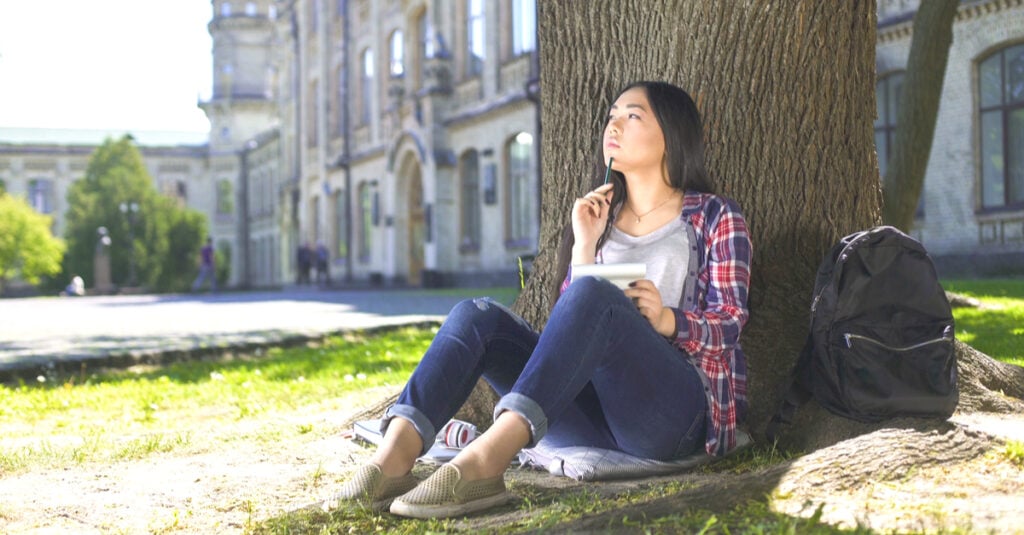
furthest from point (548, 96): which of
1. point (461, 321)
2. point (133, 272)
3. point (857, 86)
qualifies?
point (133, 272)

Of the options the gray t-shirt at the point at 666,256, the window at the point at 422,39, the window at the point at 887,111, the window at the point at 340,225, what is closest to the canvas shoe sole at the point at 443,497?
the gray t-shirt at the point at 666,256

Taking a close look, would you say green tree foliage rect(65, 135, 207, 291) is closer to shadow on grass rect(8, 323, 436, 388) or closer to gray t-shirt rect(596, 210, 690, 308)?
shadow on grass rect(8, 323, 436, 388)

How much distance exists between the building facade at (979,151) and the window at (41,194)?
70342 millimetres

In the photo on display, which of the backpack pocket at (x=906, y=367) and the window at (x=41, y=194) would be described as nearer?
the backpack pocket at (x=906, y=367)

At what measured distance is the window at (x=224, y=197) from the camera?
241 ft

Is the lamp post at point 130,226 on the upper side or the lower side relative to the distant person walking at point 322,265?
upper

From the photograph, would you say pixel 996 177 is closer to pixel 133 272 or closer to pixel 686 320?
pixel 686 320

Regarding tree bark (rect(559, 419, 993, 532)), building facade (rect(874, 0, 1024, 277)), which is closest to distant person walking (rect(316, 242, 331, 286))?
building facade (rect(874, 0, 1024, 277))

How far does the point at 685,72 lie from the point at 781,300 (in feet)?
3.20

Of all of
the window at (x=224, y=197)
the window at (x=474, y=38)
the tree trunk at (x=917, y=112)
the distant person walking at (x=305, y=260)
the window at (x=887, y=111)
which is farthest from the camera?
the window at (x=224, y=197)

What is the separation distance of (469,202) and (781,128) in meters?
26.4

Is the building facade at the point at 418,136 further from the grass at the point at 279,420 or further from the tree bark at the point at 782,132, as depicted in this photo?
the tree bark at the point at 782,132

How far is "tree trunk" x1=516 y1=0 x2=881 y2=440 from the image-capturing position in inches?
167

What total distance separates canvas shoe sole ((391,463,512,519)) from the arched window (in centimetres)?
3124
